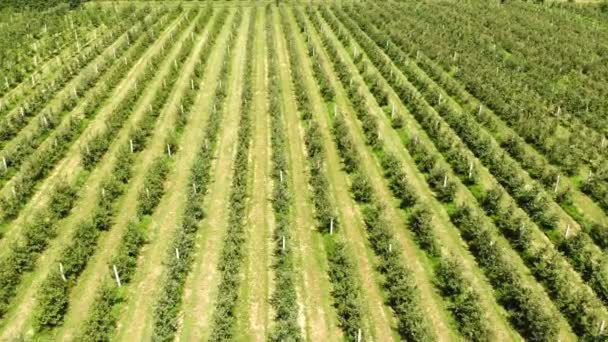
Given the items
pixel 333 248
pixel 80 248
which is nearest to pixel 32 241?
pixel 80 248

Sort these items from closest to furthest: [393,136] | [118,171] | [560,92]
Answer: [118,171] < [393,136] < [560,92]

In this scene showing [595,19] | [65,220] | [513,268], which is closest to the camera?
[513,268]

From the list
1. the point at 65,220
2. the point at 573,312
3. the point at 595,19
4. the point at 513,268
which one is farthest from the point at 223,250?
the point at 595,19

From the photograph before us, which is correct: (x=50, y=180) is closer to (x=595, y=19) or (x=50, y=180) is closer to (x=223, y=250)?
(x=223, y=250)

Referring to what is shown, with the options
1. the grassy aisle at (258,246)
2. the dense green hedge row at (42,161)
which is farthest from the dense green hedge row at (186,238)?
the dense green hedge row at (42,161)

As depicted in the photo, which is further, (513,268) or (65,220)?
(65,220)

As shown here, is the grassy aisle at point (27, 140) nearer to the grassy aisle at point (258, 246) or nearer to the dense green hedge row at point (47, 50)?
the dense green hedge row at point (47, 50)

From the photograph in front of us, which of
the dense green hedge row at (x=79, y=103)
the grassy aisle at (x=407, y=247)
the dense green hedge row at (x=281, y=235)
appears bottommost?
the grassy aisle at (x=407, y=247)
